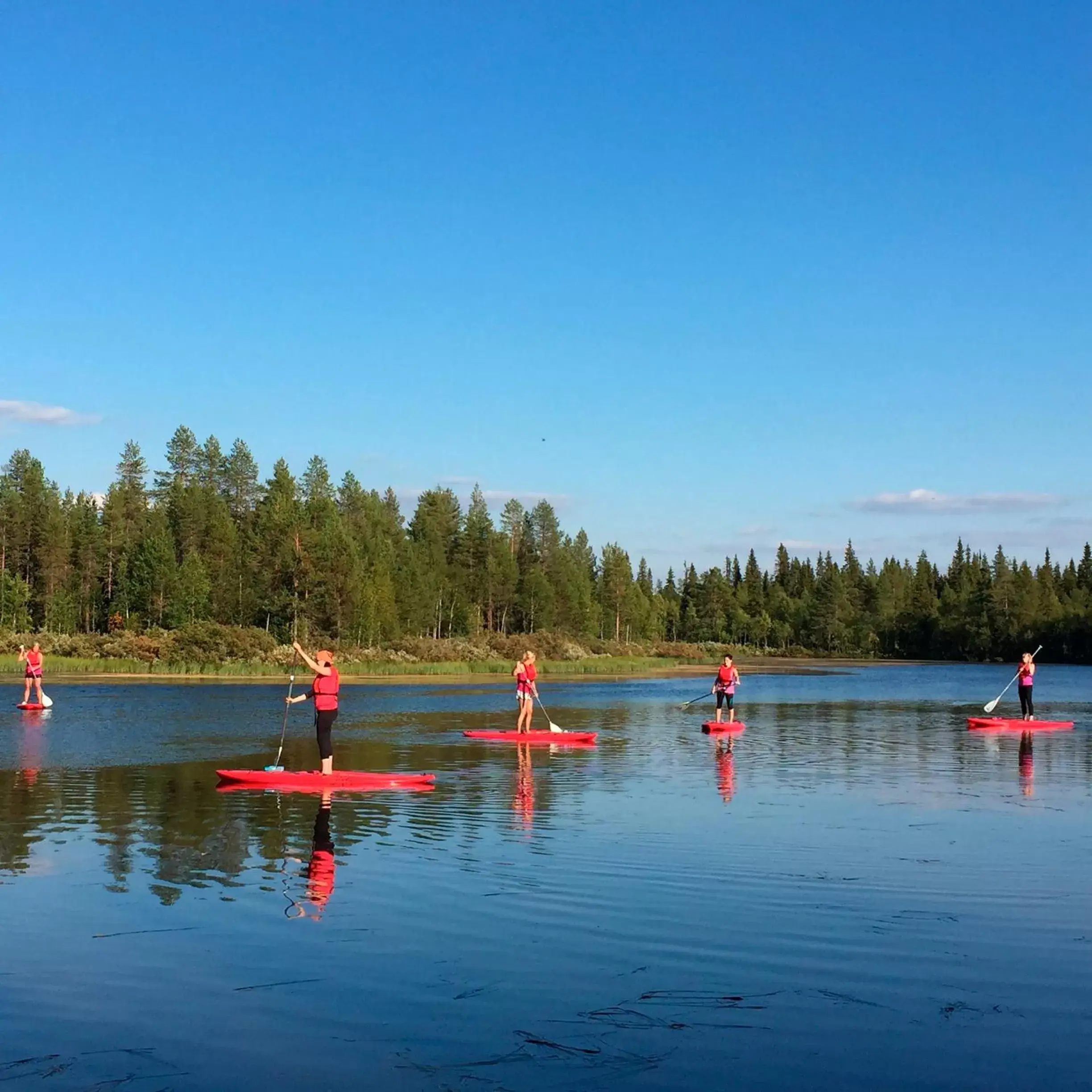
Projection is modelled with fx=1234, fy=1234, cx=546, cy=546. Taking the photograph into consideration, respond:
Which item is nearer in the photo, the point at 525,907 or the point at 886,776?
the point at 525,907

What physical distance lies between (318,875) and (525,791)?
7.48 metres

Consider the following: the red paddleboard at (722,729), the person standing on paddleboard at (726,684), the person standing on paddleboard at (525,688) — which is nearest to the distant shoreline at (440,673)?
the person standing on paddleboard at (726,684)

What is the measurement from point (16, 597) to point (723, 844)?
90191 millimetres

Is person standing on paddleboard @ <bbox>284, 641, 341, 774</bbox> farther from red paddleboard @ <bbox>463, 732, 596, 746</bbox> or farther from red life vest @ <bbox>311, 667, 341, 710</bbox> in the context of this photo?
red paddleboard @ <bbox>463, 732, 596, 746</bbox>

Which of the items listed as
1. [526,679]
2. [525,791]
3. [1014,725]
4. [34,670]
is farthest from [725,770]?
[34,670]

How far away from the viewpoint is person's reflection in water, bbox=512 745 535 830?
671 inches

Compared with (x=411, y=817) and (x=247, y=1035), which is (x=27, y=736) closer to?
(x=411, y=817)

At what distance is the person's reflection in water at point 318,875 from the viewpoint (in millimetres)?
11086

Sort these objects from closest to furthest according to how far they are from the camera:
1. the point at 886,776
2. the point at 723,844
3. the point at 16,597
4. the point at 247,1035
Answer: the point at 247,1035 < the point at 723,844 < the point at 886,776 < the point at 16,597

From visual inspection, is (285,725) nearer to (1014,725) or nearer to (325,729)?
(325,729)

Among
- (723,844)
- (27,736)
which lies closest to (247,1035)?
(723,844)

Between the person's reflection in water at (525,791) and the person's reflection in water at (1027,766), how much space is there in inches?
321

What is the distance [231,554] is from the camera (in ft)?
352

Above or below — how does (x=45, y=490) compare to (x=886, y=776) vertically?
above
